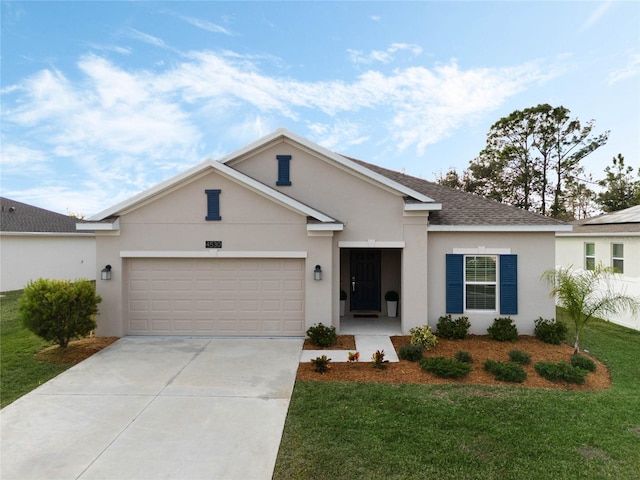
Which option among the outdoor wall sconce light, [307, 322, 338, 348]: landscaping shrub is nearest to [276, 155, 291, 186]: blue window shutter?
[307, 322, 338, 348]: landscaping shrub

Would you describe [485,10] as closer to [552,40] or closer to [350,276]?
[552,40]

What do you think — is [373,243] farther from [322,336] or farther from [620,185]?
[620,185]

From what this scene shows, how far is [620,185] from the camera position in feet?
94.6

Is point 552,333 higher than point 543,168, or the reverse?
point 543,168

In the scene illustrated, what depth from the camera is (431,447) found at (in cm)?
453

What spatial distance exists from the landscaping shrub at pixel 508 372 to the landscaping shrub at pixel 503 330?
2.38 meters

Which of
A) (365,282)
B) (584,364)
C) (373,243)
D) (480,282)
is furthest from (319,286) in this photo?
(584,364)

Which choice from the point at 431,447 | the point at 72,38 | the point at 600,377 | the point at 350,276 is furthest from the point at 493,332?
the point at 72,38

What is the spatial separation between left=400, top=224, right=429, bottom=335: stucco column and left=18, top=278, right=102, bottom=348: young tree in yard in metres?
8.79

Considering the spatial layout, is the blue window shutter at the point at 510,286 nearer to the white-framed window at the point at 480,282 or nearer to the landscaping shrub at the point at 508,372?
the white-framed window at the point at 480,282

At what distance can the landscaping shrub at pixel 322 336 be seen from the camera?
8.85 m

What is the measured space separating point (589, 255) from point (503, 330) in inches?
341

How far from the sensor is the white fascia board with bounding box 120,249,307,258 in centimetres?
959

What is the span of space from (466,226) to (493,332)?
3.15 meters
